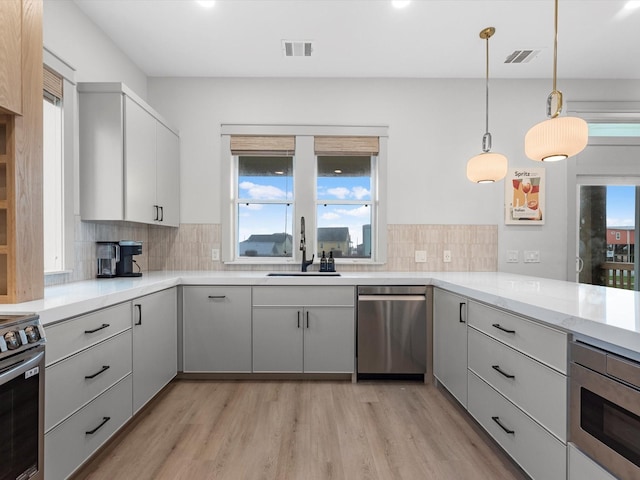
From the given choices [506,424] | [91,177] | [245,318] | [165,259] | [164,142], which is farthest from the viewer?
[165,259]

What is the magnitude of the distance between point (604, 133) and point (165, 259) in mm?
4683

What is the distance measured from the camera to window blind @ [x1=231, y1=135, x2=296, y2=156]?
3.54 m

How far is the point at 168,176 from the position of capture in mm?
3293

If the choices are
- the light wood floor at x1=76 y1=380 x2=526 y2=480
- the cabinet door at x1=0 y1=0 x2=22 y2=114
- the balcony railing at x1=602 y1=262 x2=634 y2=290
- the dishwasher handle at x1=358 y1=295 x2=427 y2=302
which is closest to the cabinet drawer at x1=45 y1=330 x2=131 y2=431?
the light wood floor at x1=76 y1=380 x2=526 y2=480

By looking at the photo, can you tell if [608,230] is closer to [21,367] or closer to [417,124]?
[417,124]

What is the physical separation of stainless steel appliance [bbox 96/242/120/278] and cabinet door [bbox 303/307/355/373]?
5.16 ft

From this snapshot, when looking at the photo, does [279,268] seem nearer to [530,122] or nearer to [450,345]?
[450,345]

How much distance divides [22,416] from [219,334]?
5.52 feet

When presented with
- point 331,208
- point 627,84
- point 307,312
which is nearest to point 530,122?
point 627,84

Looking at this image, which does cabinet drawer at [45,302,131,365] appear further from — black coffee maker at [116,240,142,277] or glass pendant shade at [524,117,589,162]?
glass pendant shade at [524,117,589,162]

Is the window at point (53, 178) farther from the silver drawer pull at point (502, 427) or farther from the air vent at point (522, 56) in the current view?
the air vent at point (522, 56)

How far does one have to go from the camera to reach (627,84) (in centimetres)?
359

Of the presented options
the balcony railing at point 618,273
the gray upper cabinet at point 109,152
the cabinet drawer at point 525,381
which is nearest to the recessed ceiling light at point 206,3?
the gray upper cabinet at point 109,152

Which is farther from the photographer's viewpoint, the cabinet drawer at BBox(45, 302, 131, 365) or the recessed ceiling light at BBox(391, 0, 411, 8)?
the recessed ceiling light at BBox(391, 0, 411, 8)
